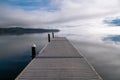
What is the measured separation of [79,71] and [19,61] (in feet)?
44.7

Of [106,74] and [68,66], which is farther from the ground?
[68,66]

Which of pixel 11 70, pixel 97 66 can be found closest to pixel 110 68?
pixel 97 66

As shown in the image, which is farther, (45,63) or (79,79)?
(45,63)

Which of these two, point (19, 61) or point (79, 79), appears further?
point (19, 61)

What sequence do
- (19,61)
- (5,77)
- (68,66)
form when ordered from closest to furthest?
(68,66) < (5,77) < (19,61)

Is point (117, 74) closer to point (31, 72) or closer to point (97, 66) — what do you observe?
point (97, 66)

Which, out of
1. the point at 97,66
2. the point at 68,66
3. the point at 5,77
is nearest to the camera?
the point at 68,66

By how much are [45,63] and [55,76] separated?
10.5 ft

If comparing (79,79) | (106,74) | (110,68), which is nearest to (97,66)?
(110,68)

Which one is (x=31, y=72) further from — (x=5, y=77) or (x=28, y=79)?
(x=5, y=77)

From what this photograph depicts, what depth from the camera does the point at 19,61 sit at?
24.6 m

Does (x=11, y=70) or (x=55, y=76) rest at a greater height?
(x=55, y=76)

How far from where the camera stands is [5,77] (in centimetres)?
1864

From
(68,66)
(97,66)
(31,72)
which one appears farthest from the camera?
(97,66)
